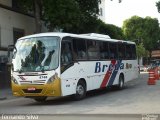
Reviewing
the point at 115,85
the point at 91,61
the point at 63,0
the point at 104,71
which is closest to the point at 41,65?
the point at 91,61

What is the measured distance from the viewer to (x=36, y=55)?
59.0 ft

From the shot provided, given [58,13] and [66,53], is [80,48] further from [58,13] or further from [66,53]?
[58,13]

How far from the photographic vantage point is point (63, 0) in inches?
1130

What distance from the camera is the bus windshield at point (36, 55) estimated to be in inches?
696

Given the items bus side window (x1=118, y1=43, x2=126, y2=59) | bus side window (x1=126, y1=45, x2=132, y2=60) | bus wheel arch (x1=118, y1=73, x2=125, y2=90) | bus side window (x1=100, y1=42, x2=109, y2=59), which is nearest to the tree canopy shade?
bus side window (x1=126, y1=45, x2=132, y2=60)

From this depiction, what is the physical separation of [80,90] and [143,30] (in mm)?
83524

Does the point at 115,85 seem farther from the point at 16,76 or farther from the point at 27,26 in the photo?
the point at 27,26

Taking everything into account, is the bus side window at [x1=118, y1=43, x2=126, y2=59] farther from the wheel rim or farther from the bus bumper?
the bus bumper

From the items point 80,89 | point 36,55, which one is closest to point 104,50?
point 80,89

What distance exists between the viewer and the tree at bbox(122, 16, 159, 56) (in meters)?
99.2

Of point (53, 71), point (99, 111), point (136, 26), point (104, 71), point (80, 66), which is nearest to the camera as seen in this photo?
point (99, 111)

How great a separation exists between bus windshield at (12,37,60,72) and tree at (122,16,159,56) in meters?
80.3

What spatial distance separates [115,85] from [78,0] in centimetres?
906

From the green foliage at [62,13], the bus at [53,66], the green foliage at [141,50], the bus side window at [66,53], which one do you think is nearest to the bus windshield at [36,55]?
the bus at [53,66]
